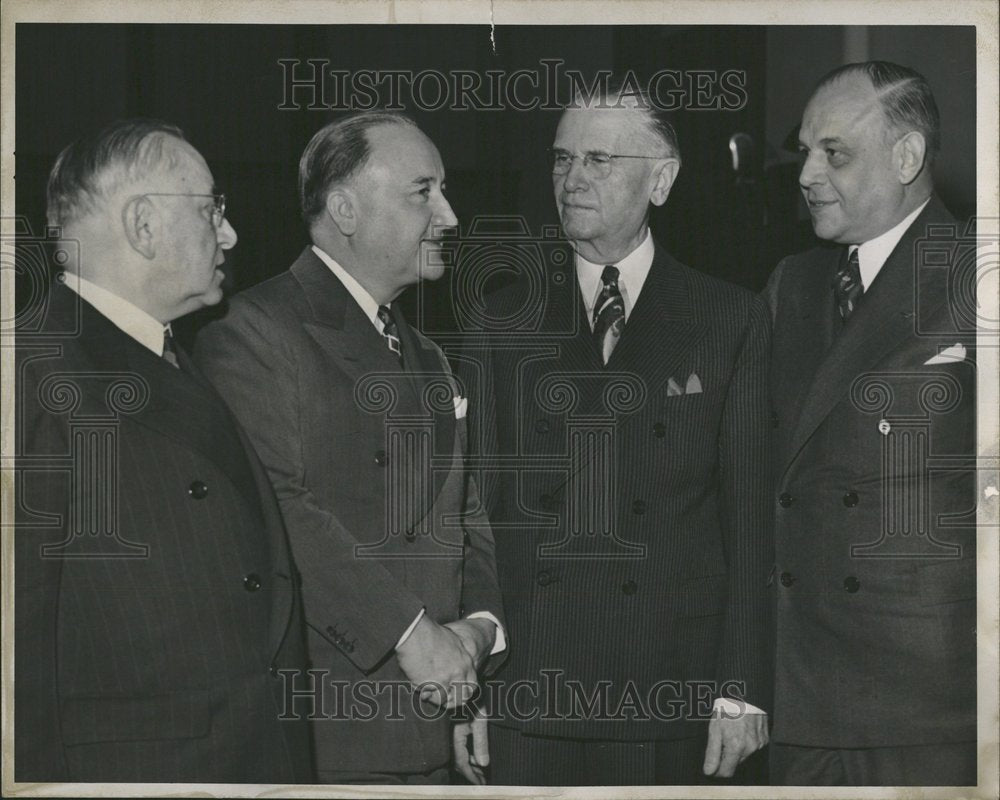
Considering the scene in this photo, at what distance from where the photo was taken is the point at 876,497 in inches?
113

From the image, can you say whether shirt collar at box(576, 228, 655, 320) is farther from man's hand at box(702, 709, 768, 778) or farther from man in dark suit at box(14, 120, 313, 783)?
man's hand at box(702, 709, 768, 778)

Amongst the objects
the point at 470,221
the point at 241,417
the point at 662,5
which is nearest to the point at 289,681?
the point at 241,417

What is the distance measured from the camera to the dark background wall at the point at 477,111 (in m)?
2.87

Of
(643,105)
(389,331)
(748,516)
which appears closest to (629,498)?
(748,516)

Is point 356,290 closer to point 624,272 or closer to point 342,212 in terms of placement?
point 342,212

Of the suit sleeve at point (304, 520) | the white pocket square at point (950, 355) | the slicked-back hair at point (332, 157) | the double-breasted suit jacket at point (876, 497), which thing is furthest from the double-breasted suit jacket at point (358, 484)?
the white pocket square at point (950, 355)

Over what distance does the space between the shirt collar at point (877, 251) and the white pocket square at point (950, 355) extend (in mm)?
238

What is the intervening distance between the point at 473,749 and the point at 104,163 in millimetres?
1597

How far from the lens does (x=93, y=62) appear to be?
2.93 metres

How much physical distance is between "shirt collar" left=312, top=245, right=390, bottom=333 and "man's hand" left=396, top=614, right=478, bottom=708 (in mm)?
708

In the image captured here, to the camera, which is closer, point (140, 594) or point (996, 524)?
point (140, 594)

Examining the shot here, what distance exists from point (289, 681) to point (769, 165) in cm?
162

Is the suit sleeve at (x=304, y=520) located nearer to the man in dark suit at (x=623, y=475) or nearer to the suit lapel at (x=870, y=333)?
the man in dark suit at (x=623, y=475)

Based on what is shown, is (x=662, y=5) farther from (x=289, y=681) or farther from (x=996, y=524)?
(x=289, y=681)
